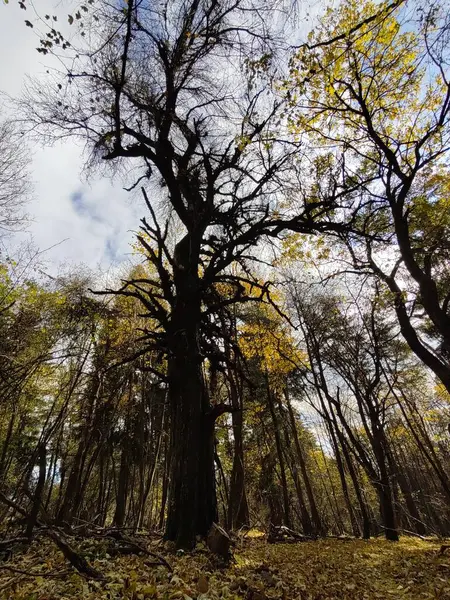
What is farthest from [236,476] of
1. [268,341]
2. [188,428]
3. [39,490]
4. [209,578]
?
[39,490]

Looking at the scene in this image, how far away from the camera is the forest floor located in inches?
81.0

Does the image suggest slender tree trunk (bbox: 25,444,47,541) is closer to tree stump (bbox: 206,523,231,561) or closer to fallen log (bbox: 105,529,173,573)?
fallen log (bbox: 105,529,173,573)

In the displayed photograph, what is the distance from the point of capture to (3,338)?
765 centimetres

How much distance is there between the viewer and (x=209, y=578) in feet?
8.36

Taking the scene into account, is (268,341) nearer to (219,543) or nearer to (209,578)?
(219,543)

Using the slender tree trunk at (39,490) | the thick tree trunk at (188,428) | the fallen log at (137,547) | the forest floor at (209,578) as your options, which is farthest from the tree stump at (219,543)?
the slender tree trunk at (39,490)

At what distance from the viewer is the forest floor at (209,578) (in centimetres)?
206

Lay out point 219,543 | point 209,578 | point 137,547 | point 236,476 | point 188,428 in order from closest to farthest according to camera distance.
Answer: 1. point 209,578
2. point 137,547
3. point 219,543
4. point 188,428
5. point 236,476

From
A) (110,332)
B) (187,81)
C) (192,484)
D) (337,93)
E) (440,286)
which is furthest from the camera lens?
(440,286)

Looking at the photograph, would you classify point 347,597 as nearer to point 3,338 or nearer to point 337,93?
point 337,93

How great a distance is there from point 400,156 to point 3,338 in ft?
34.0

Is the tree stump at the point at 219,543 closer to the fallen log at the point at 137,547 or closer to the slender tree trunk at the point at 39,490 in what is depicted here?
the fallen log at the point at 137,547

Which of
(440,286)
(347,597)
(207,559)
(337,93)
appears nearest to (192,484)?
(207,559)

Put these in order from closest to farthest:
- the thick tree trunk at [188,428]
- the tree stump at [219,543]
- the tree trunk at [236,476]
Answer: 1. the tree stump at [219,543]
2. the thick tree trunk at [188,428]
3. the tree trunk at [236,476]
